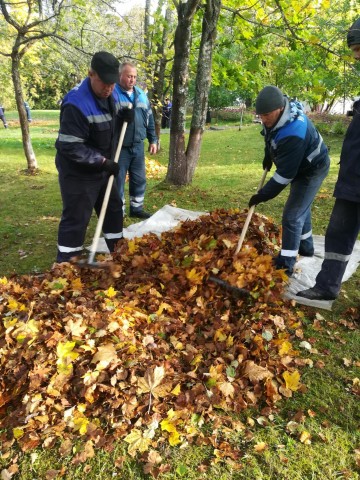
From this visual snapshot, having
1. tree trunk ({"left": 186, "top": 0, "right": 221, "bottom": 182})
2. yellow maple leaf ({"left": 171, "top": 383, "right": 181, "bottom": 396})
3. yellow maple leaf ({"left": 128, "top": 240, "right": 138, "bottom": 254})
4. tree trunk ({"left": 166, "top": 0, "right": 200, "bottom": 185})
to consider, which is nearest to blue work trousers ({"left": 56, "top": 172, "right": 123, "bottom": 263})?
yellow maple leaf ({"left": 128, "top": 240, "right": 138, "bottom": 254})

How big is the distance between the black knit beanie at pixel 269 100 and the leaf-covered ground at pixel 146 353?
1.23 metres

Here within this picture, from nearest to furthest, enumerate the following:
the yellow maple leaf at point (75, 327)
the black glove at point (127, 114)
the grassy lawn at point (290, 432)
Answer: the grassy lawn at point (290, 432) < the yellow maple leaf at point (75, 327) < the black glove at point (127, 114)

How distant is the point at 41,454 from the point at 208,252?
6.47ft

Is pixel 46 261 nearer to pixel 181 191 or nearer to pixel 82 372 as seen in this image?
pixel 82 372

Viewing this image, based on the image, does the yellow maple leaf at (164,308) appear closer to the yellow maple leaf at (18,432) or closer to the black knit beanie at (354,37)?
the yellow maple leaf at (18,432)

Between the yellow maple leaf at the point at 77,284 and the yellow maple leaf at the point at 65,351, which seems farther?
the yellow maple leaf at the point at 77,284

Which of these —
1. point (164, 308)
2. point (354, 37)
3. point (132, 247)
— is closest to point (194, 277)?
point (164, 308)

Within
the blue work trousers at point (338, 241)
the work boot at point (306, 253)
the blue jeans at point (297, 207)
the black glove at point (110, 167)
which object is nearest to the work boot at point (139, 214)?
the black glove at point (110, 167)

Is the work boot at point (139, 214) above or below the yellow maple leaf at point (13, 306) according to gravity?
below

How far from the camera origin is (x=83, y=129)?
318cm

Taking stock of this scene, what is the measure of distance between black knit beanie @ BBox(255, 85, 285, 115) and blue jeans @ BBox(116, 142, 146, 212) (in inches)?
88.4

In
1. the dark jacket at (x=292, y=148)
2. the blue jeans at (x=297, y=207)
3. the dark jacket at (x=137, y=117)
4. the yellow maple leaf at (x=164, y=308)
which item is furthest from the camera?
the dark jacket at (x=137, y=117)

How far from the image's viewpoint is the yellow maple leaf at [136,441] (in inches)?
80.1

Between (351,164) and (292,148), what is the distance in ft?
1.56
